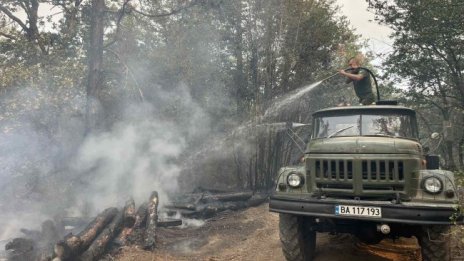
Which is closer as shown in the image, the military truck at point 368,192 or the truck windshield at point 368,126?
the military truck at point 368,192

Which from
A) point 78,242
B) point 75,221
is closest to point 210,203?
point 75,221

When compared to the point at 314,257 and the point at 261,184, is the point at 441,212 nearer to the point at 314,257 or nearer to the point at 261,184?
the point at 314,257

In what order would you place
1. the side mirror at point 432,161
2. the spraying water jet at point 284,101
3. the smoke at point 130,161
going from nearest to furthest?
the side mirror at point 432,161
the smoke at point 130,161
the spraying water jet at point 284,101

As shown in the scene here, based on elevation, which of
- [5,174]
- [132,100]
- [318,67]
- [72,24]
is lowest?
[5,174]

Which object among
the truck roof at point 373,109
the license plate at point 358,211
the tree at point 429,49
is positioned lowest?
the license plate at point 358,211

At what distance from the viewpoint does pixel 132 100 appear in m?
19.0

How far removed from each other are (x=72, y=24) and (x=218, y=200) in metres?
10.2

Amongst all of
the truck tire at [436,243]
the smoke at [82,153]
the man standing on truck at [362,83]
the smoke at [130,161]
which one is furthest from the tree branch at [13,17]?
the truck tire at [436,243]

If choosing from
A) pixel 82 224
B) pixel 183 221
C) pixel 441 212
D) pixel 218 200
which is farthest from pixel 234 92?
pixel 441 212

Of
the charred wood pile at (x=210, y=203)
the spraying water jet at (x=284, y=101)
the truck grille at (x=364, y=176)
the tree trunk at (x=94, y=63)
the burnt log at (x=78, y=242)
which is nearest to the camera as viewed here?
the truck grille at (x=364, y=176)

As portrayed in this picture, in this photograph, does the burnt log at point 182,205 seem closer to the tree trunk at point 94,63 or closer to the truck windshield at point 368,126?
the tree trunk at point 94,63

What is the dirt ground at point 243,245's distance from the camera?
6891 millimetres

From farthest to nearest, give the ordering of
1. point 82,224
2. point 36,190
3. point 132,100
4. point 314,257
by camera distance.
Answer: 1. point 132,100
2. point 36,190
3. point 82,224
4. point 314,257

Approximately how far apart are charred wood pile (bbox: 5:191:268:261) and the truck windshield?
15.1ft
